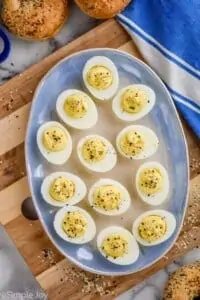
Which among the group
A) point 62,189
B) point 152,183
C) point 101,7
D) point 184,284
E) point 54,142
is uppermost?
point 101,7

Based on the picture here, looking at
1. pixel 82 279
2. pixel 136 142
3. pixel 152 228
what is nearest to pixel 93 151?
pixel 136 142

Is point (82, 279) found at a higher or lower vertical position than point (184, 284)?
higher

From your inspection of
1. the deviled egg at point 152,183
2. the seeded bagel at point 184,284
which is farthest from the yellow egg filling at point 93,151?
the seeded bagel at point 184,284

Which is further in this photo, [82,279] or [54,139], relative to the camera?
[82,279]

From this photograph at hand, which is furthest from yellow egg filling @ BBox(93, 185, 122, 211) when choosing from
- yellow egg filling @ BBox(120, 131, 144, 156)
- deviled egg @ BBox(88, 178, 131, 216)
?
yellow egg filling @ BBox(120, 131, 144, 156)

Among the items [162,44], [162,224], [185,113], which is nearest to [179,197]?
[162,224]

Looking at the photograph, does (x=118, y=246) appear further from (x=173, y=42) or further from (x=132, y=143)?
(x=173, y=42)
